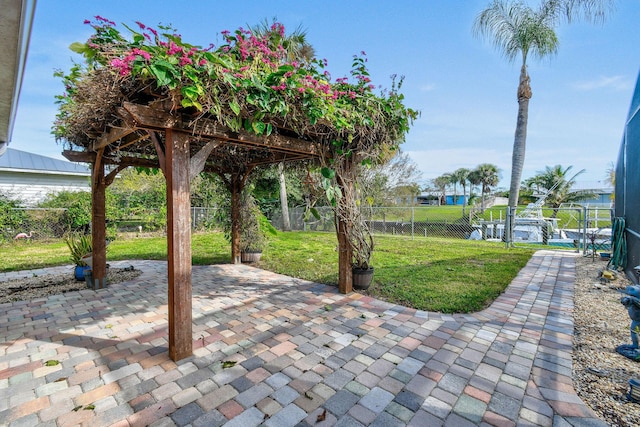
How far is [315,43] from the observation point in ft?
42.6

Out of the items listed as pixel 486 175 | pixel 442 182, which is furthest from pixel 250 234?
pixel 442 182

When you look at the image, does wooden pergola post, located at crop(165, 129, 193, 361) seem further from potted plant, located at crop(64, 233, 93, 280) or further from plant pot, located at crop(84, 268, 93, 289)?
potted plant, located at crop(64, 233, 93, 280)

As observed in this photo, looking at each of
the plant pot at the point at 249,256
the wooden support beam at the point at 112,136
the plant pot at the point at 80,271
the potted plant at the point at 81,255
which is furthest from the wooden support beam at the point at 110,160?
the plant pot at the point at 249,256

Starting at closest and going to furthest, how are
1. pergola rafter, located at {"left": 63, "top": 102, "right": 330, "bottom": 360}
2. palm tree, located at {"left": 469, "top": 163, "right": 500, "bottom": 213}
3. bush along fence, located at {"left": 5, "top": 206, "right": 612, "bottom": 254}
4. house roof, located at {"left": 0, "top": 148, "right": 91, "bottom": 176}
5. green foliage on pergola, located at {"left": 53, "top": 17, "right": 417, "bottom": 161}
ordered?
green foliage on pergola, located at {"left": 53, "top": 17, "right": 417, "bottom": 161} < pergola rafter, located at {"left": 63, "top": 102, "right": 330, "bottom": 360} < bush along fence, located at {"left": 5, "top": 206, "right": 612, "bottom": 254} < house roof, located at {"left": 0, "top": 148, "right": 91, "bottom": 176} < palm tree, located at {"left": 469, "top": 163, "right": 500, "bottom": 213}

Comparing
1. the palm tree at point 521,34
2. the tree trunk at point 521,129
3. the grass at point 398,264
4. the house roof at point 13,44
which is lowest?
the grass at point 398,264

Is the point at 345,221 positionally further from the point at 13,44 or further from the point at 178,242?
the point at 13,44

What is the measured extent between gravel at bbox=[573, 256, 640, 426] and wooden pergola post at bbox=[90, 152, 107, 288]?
5723 millimetres

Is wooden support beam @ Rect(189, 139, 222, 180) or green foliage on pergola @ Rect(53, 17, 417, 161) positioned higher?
green foliage on pergola @ Rect(53, 17, 417, 161)

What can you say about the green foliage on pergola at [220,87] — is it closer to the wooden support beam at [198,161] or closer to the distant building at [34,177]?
the wooden support beam at [198,161]

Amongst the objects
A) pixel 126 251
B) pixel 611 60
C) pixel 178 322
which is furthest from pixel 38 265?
pixel 611 60

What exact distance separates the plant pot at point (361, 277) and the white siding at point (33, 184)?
12080 millimetres

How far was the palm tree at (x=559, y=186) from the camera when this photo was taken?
22.0m

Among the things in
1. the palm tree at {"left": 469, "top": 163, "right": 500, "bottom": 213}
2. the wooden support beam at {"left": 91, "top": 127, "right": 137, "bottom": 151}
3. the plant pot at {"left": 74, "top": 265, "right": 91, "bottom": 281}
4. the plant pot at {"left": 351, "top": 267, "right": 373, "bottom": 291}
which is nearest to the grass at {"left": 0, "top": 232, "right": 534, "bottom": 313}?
the plant pot at {"left": 351, "top": 267, "right": 373, "bottom": 291}

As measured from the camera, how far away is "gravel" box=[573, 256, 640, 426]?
1875 millimetres
